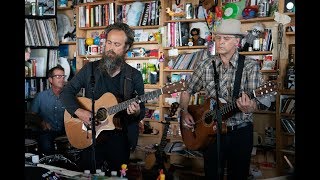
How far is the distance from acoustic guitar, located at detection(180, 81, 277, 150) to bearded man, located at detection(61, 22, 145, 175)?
17.0 inches

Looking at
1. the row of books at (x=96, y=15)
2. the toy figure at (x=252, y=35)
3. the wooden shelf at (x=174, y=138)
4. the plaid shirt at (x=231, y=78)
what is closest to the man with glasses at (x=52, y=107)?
the row of books at (x=96, y=15)

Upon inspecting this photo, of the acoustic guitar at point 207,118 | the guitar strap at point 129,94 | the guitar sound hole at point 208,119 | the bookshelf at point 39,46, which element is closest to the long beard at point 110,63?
the guitar strap at point 129,94

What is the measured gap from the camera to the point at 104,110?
11.0 feet

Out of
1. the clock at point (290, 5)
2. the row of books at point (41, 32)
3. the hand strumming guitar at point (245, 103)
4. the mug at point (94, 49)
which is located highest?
the clock at point (290, 5)

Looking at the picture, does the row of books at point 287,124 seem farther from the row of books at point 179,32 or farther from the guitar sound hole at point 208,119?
the row of books at point 179,32

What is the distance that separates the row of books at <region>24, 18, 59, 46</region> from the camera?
5504 mm

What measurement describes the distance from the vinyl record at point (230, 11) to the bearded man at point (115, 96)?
1.45 meters

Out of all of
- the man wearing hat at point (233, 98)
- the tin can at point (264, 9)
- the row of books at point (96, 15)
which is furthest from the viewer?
the row of books at point (96, 15)

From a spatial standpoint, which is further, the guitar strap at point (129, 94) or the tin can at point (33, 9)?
the tin can at point (33, 9)

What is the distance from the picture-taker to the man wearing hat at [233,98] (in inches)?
121

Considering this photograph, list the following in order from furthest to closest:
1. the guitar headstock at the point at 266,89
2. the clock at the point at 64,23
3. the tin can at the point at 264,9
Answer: the clock at the point at 64,23 → the tin can at the point at 264,9 → the guitar headstock at the point at 266,89

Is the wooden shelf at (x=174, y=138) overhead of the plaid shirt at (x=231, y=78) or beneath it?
beneath

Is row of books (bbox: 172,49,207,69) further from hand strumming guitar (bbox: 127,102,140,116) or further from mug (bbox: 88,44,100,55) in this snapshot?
hand strumming guitar (bbox: 127,102,140,116)

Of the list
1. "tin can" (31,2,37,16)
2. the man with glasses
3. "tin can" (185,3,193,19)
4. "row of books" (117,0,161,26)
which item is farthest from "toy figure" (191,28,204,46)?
"tin can" (31,2,37,16)
